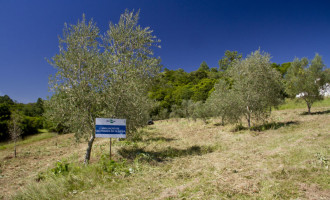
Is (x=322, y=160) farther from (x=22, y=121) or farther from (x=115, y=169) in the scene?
(x=22, y=121)

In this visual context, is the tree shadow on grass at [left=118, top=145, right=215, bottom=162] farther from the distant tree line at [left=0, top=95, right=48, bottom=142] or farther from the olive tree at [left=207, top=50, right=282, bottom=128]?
the distant tree line at [left=0, top=95, right=48, bottom=142]

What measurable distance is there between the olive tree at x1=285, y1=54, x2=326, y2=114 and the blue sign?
29195 mm

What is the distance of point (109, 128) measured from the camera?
8.27 m

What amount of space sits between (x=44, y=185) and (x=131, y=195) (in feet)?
11.4

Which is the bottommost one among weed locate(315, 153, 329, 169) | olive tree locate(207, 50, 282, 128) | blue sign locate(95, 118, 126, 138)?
weed locate(315, 153, 329, 169)

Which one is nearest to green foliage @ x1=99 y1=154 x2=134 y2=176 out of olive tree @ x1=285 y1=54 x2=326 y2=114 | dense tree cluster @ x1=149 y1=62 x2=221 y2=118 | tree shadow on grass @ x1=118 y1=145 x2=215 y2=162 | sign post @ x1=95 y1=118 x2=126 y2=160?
sign post @ x1=95 y1=118 x2=126 y2=160

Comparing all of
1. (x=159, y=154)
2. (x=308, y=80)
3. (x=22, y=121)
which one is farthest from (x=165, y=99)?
(x=159, y=154)

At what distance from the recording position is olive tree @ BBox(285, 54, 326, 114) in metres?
24.3

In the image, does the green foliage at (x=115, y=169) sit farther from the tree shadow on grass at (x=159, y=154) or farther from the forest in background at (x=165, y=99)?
the forest in background at (x=165, y=99)

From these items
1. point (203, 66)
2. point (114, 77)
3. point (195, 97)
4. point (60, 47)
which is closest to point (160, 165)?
point (114, 77)

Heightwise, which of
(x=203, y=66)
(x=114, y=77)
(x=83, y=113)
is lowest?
(x=83, y=113)

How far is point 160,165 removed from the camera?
8.17 m

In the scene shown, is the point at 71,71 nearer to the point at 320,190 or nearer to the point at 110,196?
the point at 110,196

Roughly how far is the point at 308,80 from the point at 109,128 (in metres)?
31.1
